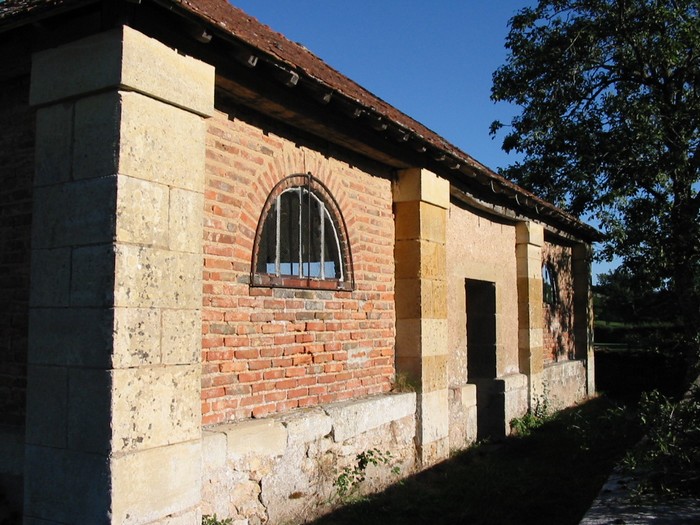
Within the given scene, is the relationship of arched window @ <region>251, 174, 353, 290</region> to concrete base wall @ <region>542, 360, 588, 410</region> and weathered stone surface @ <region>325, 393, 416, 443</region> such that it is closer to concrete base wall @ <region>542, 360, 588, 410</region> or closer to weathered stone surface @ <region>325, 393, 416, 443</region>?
weathered stone surface @ <region>325, 393, 416, 443</region>

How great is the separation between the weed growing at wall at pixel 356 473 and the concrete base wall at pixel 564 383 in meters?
5.51

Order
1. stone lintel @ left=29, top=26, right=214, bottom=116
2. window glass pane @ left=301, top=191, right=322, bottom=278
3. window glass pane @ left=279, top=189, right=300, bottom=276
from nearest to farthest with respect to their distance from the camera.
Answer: stone lintel @ left=29, top=26, right=214, bottom=116
window glass pane @ left=279, top=189, right=300, bottom=276
window glass pane @ left=301, top=191, right=322, bottom=278

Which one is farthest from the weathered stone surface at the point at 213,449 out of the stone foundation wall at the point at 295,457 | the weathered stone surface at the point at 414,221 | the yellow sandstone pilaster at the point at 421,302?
the weathered stone surface at the point at 414,221

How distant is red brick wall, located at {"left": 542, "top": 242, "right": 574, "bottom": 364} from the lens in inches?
482

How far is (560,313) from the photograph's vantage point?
42.4 ft

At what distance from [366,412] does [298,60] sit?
10.2ft

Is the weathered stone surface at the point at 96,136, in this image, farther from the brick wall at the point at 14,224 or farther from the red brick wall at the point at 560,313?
the red brick wall at the point at 560,313

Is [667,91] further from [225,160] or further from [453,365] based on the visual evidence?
[225,160]

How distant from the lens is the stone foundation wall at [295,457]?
433 centimetres

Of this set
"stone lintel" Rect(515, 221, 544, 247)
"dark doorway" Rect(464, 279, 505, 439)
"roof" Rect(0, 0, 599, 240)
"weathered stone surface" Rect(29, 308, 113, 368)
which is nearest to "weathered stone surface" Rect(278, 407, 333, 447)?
"weathered stone surface" Rect(29, 308, 113, 368)

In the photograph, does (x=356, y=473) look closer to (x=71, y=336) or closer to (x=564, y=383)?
(x=71, y=336)

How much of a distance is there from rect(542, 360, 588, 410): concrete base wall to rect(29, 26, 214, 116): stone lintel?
28.1 ft

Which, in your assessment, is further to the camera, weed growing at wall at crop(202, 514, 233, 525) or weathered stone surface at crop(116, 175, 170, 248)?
weed growing at wall at crop(202, 514, 233, 525)

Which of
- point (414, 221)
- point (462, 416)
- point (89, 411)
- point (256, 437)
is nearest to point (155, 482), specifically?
point (89, 411)
